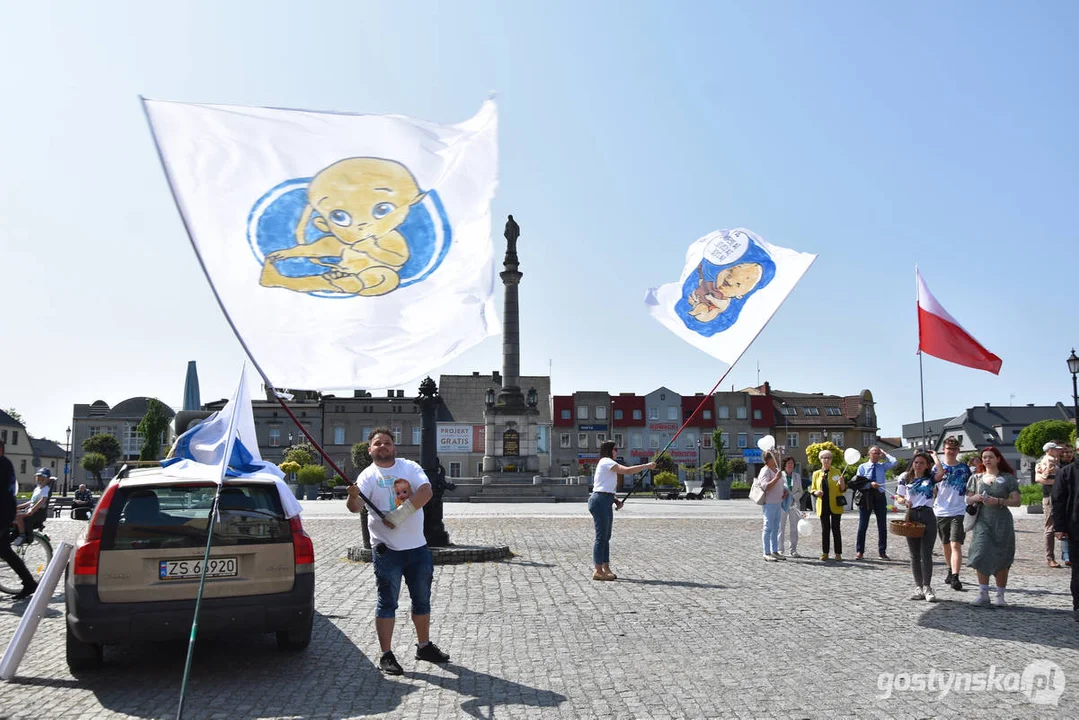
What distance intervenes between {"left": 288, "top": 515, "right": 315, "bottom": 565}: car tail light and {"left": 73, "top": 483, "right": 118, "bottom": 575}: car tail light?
4.26 feet

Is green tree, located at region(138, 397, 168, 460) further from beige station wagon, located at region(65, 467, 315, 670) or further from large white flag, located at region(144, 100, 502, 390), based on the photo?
large white flag, located at region(144, 100, 502, 390)

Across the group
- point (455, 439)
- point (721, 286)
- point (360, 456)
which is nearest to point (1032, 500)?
point (721, 286)

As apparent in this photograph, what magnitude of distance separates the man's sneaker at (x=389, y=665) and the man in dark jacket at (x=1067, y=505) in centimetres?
643

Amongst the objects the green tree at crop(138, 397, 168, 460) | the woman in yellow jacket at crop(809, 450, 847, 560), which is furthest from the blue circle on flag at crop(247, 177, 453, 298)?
the green tree at crop(138, 397, 168, 460)

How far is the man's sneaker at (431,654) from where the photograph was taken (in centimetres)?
675

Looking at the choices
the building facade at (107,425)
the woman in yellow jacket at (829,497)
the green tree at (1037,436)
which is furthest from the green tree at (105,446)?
the woman in yellow jacket at (829,497)

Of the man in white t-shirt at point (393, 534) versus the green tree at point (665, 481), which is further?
the green tree at point (665, 481)

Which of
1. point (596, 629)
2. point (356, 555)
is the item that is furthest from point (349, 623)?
point (356, 555)

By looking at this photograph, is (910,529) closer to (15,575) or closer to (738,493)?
(15,575)

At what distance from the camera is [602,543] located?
1129 cm

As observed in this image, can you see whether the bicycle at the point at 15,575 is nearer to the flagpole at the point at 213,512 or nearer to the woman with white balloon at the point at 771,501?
the flagpole at the point at 213,512

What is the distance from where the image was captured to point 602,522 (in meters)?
11.3

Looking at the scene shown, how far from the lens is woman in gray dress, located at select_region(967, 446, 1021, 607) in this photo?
9148 millimetres

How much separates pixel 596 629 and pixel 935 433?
105362 millimetres
